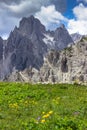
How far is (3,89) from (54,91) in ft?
14.3

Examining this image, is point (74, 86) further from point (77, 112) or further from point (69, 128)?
point (69, 128)

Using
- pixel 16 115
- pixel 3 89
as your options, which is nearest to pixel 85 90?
pixel 3 89

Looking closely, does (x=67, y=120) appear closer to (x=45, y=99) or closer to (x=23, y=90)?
(x=45, y=99)

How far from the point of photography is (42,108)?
68.0 ft

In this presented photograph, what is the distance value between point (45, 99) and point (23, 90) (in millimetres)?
3784

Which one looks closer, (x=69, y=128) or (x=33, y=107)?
(x=69, y=128)

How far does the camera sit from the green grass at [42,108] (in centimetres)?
1408

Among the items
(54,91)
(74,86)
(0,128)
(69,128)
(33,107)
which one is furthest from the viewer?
(74,86)

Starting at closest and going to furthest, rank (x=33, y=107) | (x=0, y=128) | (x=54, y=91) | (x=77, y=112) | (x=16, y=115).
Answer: (x=0, y=128)
(x=77, y=112)
(x=16, y=115)
(x=33, y=107)
(x=54, y=91)

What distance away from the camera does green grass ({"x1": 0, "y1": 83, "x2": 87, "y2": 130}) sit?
14082 mm

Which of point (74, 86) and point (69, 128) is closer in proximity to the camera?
point (69, 128)

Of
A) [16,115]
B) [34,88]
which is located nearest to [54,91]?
[34,88]

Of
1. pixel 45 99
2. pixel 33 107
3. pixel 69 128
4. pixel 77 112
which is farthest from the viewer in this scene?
pixel 45 99

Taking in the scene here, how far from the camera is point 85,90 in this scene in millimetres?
28781
